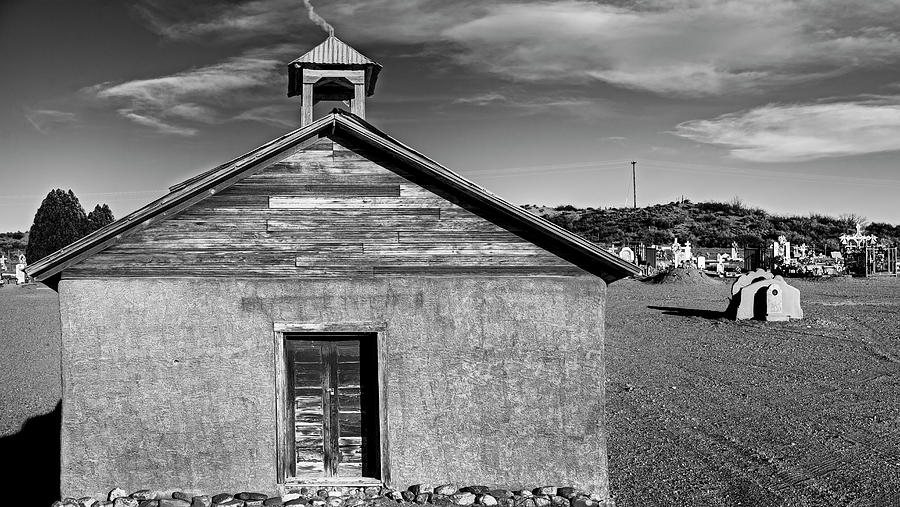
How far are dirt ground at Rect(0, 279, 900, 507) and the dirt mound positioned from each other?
13857 millimetres

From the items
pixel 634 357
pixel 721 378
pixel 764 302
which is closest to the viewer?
pixel 721 378

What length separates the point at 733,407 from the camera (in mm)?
14117

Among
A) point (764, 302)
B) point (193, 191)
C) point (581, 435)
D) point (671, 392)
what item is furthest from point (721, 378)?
point (193, 191)

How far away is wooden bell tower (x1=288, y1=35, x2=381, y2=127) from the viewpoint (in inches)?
434

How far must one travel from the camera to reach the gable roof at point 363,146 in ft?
28.5

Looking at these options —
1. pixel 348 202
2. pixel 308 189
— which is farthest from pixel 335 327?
pixel 308 189

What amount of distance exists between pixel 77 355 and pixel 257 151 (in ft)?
10.5

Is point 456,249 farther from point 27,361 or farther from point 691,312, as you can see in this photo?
point 691,312

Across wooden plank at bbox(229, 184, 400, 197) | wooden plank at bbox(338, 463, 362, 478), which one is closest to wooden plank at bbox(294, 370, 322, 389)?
wooden plank at bbox(338, 463, 362, 478)

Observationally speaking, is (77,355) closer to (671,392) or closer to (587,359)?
(587,359)

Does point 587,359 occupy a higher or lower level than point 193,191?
lower

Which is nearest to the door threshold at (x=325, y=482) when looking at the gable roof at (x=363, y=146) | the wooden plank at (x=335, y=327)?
the wooden plank at (x=335, y=327)

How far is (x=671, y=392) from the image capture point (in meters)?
15.5

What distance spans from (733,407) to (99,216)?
48.0 metres
